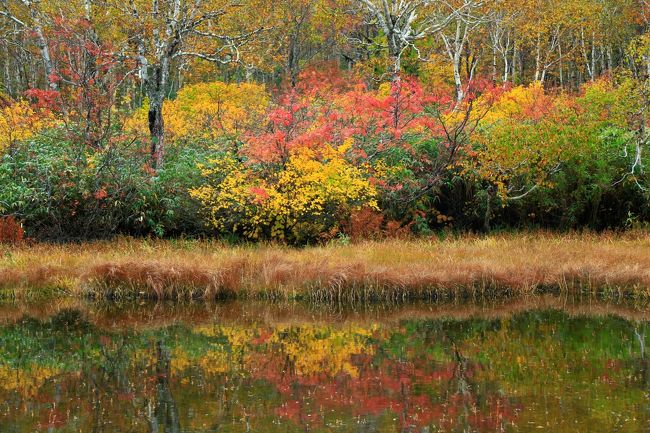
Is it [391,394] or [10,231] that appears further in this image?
[10,231]

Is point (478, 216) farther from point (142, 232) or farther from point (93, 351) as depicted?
point (93, 351)

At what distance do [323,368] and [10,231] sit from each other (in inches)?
392

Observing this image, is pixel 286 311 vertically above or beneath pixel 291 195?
beneath

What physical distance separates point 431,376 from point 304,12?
106 feet

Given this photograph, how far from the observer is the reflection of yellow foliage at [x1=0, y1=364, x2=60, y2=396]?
31.5 feet

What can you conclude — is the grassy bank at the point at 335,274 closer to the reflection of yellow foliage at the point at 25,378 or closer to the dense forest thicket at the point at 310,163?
the dense forest thicket at the point at 310,163

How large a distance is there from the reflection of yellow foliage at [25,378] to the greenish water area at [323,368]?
0.08ft

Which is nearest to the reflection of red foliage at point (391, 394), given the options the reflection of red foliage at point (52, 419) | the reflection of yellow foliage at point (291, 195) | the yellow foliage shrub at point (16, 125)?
the reflection of red foliage at point (52, 419)

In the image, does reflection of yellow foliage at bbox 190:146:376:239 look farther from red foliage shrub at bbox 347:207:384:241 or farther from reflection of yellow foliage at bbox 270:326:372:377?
reflection of yellow foliage at bbox 270:326:372:377

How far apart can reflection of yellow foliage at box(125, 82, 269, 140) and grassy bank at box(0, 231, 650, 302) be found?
4893 mm

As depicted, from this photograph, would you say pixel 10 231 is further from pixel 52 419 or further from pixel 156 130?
pixel 52 419

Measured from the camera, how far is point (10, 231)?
17.7m

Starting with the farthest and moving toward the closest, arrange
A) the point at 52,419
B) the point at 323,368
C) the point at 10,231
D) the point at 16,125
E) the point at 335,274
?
the point at 16,125 → the point at 10,231 → the point at 335,274 → the point at 323,368 → the point at 52,419

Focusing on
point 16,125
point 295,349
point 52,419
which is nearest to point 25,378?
point 52,419
